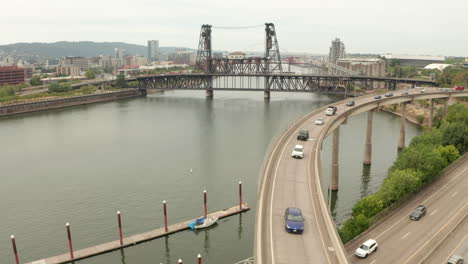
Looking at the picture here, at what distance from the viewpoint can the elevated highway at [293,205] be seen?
14.0m

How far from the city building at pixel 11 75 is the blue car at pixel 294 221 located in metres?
129

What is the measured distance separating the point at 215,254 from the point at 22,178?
985 inches

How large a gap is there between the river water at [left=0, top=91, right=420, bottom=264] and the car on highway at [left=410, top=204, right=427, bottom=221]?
18.5 feet

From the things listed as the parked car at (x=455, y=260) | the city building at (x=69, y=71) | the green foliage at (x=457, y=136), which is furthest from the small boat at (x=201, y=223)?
the city building at (x=69, y=71)

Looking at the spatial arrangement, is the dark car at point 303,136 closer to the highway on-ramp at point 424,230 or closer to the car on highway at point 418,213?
the highway on-ramp at point 424,230

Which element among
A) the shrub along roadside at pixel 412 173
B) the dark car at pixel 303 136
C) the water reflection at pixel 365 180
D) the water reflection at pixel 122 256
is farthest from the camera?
the water reflection at pixel 365 180

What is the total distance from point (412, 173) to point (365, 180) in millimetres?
9224

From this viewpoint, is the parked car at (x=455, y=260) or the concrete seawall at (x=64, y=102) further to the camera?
the concrete seawall at (x=64, y=102)

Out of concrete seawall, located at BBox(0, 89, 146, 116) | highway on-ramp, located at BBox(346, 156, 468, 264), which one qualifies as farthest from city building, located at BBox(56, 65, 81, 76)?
highway on-ramp, located at BBox(346, 156, 468, 264)

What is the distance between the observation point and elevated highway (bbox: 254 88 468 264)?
1402 centimetres

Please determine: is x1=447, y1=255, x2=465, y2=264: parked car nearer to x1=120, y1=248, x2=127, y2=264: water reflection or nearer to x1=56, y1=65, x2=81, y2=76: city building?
x1=120, y1=248, x2=127, y2=264: water reflection

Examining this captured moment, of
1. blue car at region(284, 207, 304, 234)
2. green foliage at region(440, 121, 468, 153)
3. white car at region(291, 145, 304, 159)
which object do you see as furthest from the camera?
green foliage at region(440, 121, 468, 153)

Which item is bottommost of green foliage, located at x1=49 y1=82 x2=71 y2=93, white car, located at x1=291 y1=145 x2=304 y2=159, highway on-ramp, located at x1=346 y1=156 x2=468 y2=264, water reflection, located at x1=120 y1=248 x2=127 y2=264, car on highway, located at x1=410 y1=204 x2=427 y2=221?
water reflection, located at x1=120 y1=248 x2=127 y2=264

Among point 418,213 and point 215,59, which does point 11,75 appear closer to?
point 215,59
